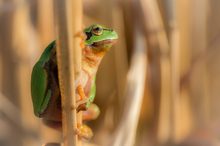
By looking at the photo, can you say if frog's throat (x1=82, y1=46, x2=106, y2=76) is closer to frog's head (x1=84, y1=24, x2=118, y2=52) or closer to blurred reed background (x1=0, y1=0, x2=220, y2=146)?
frog's head (x1=84, y1=24, x2=118, y2=52)

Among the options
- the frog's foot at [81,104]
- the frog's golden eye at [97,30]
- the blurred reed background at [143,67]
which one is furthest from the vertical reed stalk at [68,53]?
the blurred reed background at [143,67]

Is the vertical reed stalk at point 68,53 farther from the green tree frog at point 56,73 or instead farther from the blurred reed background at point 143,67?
the blurred reed background at point 143,67

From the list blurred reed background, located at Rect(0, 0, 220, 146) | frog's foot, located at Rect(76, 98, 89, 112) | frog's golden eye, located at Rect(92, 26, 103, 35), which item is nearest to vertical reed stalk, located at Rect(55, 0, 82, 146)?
frog's foot, located at Rect(76, 98, 89, 112)

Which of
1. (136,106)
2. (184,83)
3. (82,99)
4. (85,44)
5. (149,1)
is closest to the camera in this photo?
(82,99)

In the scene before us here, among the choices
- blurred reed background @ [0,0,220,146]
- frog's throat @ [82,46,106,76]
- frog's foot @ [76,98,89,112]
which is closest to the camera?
frog's foot @ [76,98,89,112]

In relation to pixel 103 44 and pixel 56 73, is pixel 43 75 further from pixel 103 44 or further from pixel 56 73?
pixel 103 44

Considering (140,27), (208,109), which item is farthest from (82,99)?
(208,109)

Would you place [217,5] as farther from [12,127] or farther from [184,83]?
[12,127]

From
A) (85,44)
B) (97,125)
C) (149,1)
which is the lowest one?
(97,125)
